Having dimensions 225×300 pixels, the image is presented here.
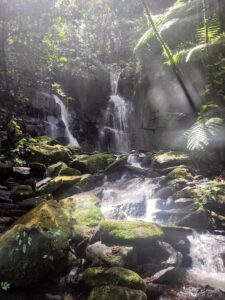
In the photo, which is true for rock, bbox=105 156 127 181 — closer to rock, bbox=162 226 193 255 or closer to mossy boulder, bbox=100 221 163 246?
rock, bbox=162 226 193 255

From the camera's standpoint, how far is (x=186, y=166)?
8.63 m

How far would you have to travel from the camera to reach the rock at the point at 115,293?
10.1 feet

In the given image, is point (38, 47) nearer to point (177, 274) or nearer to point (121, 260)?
point (121, 260)

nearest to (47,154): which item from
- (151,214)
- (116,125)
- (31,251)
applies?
(151,214)

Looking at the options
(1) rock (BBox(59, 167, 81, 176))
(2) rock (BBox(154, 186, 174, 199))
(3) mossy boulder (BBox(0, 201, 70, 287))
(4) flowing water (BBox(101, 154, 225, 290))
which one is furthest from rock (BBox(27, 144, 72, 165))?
(3) mossy boulder (BBox(0, 201, 70, 287))

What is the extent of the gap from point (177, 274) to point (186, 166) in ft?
17.0

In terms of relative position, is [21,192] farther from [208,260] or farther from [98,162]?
[208,260]

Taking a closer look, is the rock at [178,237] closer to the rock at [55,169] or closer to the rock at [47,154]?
the rock at [55,169]

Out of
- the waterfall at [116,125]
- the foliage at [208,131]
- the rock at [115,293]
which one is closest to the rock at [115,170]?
the foliage at [208,131]

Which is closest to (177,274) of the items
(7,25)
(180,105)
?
(7,25)

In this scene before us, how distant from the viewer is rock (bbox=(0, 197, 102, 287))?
3424 millimetres

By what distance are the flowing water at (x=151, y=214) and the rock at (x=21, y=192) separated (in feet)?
5.91

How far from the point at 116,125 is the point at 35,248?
47.4 feet

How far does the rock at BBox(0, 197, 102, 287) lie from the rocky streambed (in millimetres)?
12
